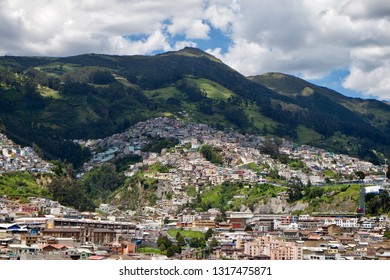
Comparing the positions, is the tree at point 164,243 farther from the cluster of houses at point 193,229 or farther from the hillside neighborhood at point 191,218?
the cluster of houses at point 193,229

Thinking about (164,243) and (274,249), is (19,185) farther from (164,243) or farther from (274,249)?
(274,249)

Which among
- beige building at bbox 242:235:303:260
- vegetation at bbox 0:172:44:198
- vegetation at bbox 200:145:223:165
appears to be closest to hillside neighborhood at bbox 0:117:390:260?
beige building at bbox 242:235:303:260

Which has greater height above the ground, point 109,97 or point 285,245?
point 109,97

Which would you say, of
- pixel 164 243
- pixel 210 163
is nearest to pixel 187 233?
pixel 164 243

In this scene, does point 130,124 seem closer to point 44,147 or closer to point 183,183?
point 44,147
